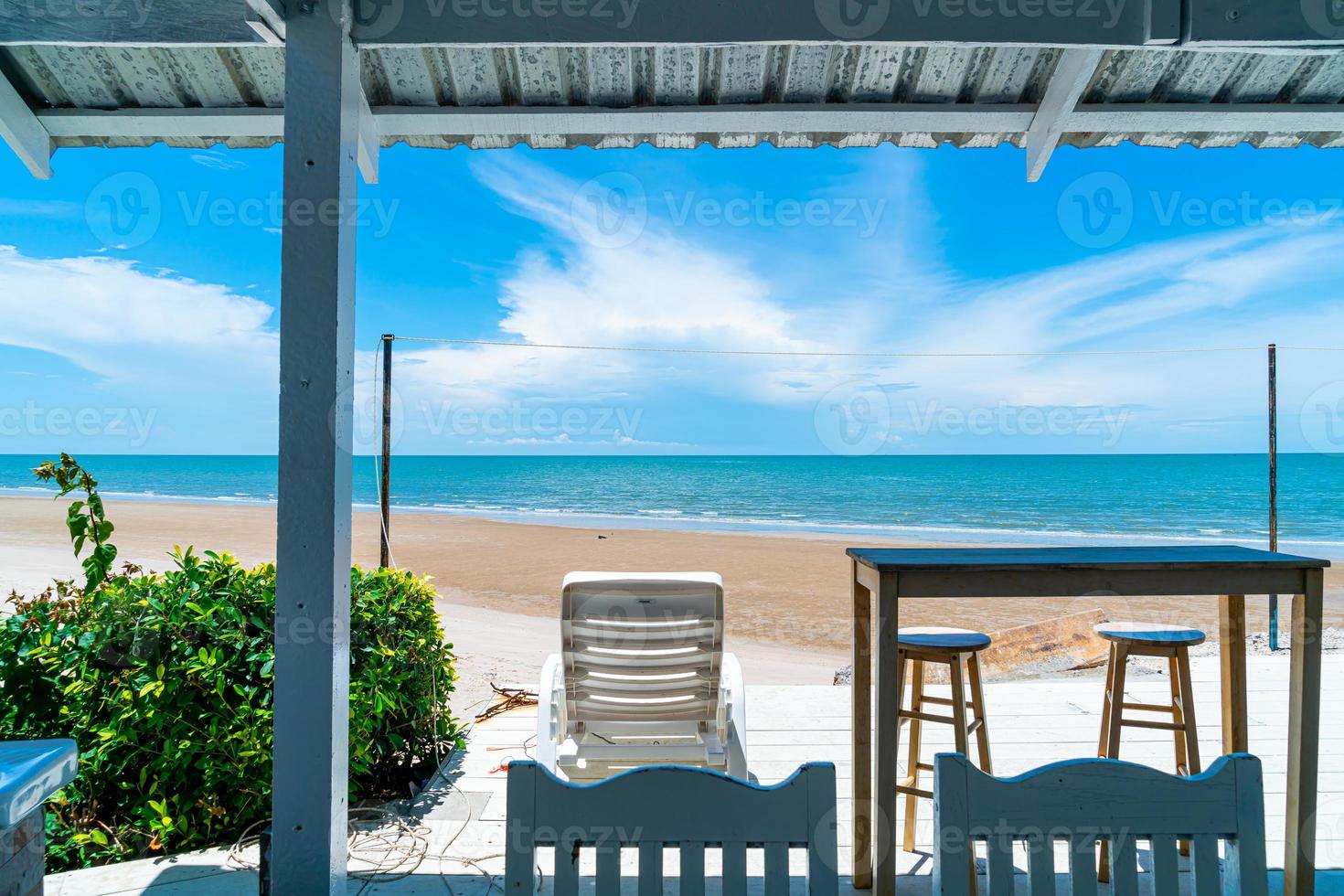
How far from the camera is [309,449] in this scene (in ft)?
5.01

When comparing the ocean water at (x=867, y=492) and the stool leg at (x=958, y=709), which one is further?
the ocean water at (x=867, y=492)

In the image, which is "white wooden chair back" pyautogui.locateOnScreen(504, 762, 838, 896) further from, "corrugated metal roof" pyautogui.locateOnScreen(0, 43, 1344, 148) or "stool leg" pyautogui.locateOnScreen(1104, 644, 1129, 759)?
"corrugated metal roof" pyautogui.locateOnScreen(0, 43, 1344, 148)

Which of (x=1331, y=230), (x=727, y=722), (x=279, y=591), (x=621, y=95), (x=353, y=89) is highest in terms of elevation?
(x=1331, y=230)

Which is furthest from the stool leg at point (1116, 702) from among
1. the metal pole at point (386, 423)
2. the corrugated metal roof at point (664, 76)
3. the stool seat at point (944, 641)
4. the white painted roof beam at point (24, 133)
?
the white painted roof beam at point (24, 133)

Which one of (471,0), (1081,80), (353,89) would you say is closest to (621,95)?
(471,0)

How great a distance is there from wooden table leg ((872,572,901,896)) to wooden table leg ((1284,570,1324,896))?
95cm

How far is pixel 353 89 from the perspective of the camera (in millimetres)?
1613

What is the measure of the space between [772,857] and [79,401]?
37.0 m

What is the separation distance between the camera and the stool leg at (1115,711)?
6.79 ft

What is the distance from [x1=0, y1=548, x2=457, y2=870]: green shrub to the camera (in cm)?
220

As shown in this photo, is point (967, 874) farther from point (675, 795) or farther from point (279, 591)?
point (279, 591)

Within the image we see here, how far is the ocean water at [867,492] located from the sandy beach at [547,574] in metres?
3.76

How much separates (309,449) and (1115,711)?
214 centimetres

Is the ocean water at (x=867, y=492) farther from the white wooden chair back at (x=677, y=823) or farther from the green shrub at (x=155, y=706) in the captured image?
the white wooden chair back at (x=677, y=823)
